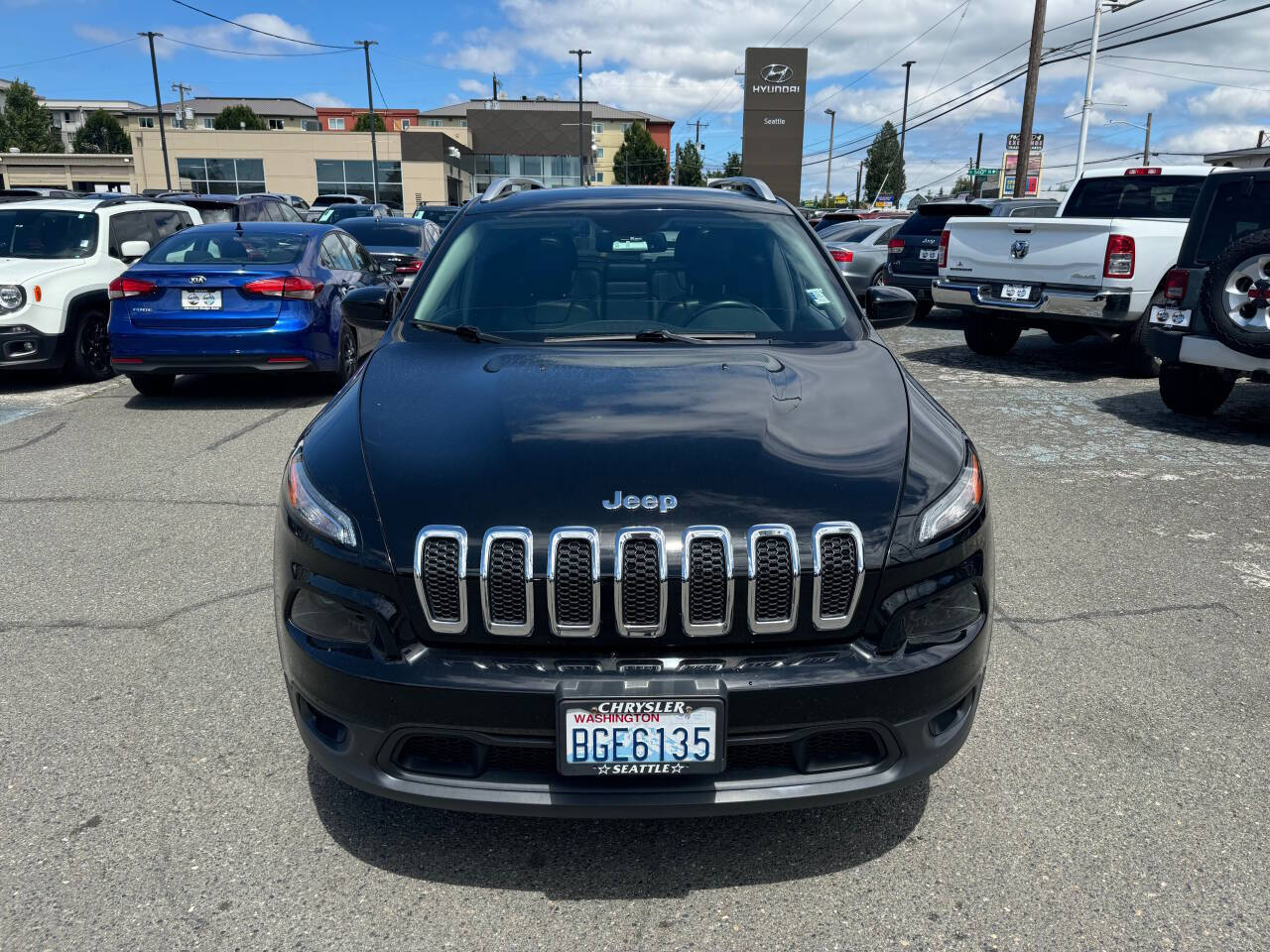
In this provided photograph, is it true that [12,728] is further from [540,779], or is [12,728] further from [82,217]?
[82,217]

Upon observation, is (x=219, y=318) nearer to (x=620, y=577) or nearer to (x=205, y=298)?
(x=205, y=298)

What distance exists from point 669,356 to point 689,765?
1464mm

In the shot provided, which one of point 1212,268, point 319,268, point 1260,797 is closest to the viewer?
point 1260,797

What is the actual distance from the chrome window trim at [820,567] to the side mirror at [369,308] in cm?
234

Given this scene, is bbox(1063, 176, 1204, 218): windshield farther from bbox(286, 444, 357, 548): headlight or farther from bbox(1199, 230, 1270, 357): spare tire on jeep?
bbox(286, 444, 357, 548): headlight

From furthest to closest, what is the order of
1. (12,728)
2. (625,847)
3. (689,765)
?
(12,728) < (625,847) < (689,765)

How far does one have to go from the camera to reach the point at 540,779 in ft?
7.45

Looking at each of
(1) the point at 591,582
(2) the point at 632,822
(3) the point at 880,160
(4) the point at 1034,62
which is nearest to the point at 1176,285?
(2) the point at 632,822

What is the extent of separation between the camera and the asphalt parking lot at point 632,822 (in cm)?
238

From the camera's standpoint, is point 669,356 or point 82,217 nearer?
point 669,356

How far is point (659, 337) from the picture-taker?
11.5 ft

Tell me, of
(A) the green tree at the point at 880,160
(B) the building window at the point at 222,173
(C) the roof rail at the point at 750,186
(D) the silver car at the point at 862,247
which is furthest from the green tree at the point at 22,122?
(C) the roof rail at the point at 750,186

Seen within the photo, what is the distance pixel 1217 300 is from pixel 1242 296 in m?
0.15

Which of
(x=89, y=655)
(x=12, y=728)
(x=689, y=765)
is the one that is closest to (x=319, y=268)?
(x=89, y=655)
